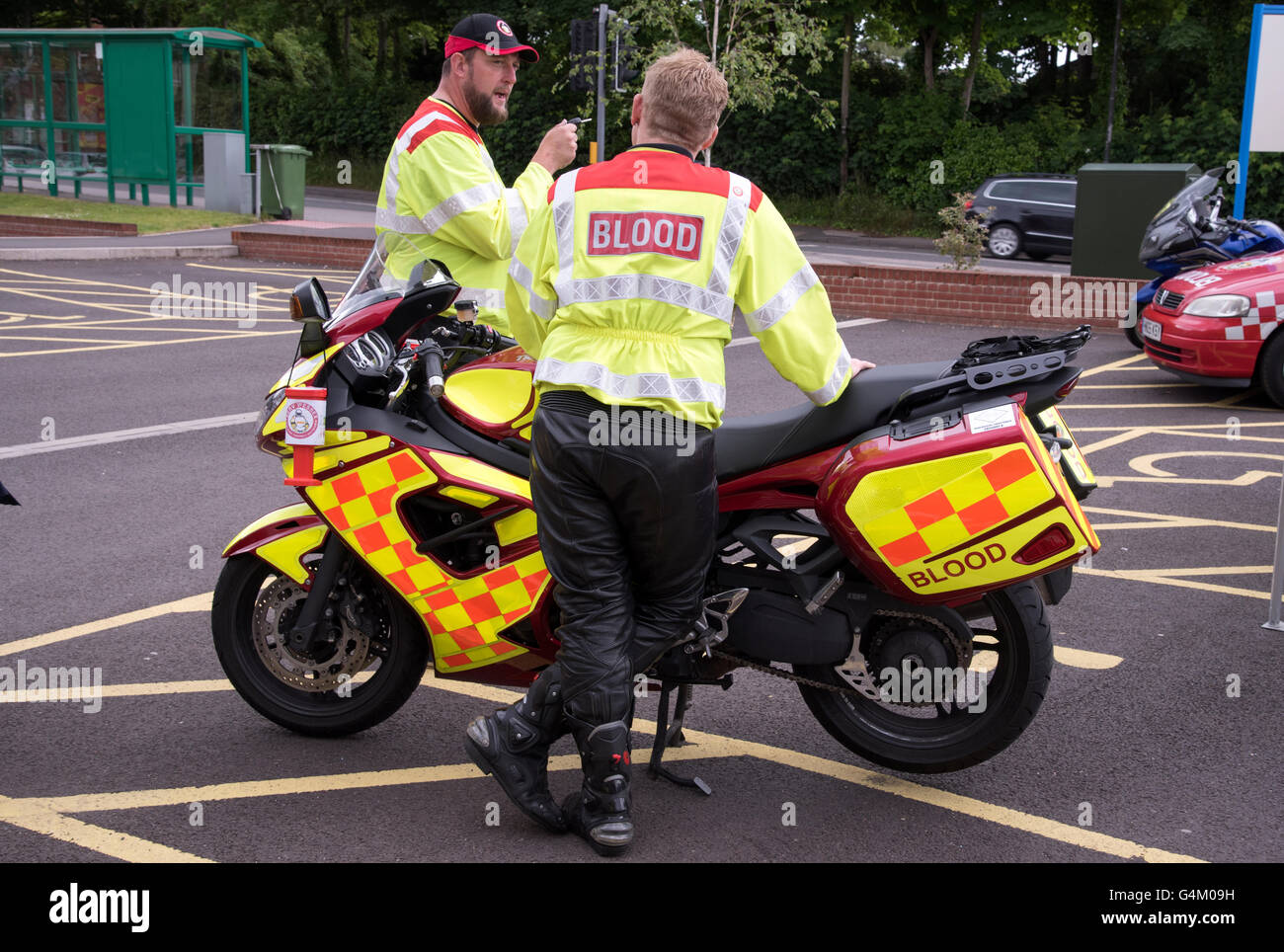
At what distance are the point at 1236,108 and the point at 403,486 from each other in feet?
102

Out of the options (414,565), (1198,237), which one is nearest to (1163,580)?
(414,565)

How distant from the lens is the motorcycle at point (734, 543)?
334 cm

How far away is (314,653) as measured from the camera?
3949 millimetres

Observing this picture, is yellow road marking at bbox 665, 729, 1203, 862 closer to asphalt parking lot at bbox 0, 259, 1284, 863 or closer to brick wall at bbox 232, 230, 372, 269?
asphalt parking lot at bbox 0, 259, 1284, 863

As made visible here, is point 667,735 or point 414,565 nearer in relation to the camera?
point 414,565

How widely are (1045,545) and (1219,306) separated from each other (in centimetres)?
719

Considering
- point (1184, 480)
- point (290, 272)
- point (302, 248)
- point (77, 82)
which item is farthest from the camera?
point (77, 82)

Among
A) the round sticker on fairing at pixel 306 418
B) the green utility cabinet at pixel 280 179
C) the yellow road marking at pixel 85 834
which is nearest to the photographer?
the yellow road marking at pixel 85 834

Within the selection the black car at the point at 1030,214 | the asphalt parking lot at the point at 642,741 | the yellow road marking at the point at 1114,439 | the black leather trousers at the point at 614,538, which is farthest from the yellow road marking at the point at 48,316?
the black car at the point at 1030,214

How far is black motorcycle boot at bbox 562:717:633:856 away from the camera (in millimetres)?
3338

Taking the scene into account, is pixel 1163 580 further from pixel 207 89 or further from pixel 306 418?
pixel 207 89

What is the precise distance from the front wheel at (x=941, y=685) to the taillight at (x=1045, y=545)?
0.28 meters

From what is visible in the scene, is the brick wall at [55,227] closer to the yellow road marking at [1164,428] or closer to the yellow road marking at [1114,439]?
the yellow road marking at [1164,428]
